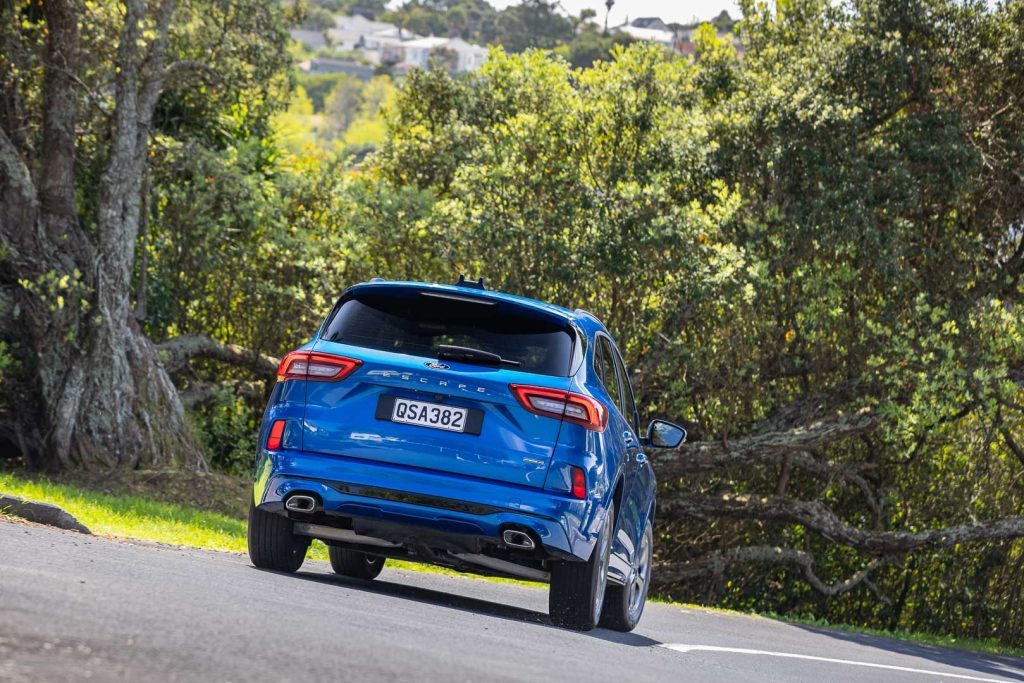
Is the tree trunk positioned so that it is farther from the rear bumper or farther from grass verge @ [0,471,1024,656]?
the rear bumper

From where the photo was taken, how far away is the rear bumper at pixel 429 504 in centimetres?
833

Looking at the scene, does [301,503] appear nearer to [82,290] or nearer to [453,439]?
[453,439]

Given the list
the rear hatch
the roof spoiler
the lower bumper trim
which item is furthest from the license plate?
the roof spoiler

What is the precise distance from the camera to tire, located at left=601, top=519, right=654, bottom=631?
33.6ft

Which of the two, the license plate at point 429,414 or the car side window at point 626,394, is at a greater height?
the license plate at point 429,414

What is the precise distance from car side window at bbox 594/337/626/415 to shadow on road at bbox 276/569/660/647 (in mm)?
1453

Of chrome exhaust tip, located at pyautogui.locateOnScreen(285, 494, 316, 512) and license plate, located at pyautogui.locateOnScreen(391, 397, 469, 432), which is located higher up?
license plate, located at pyautogui.locateOnScreen(391, 397, 469, 432)

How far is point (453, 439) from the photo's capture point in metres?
8.38

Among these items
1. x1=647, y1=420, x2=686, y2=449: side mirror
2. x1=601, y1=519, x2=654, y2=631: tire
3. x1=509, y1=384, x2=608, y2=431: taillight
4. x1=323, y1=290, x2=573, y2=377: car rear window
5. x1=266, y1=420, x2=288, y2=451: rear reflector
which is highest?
x1=323, y1=290, x2=573, y2=377: car rear window

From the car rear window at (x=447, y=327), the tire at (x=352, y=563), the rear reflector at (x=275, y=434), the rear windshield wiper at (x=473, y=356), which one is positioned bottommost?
the tire at (x=352, y=563)

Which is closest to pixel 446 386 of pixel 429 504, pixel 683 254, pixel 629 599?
pixel 429 504

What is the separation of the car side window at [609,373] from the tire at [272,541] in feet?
7.04

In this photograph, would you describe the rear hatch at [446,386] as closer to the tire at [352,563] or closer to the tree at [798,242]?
the tire at [352,563]

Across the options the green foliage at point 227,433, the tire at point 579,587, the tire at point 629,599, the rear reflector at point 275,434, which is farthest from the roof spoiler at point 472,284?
the green foliage at point 227,433
